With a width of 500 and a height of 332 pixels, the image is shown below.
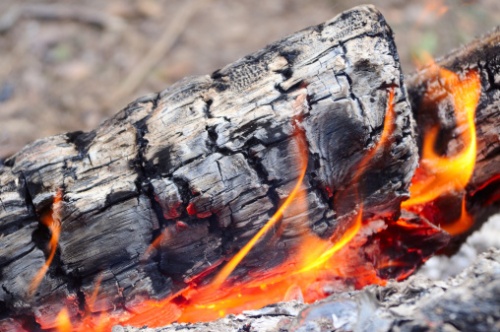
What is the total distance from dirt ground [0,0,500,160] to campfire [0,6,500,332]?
1899 mm

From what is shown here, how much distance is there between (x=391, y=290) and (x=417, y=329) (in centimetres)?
20

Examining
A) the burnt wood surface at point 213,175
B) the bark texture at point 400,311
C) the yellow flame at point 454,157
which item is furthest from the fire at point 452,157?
the bark texture at point 400,311

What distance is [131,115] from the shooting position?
1.88 m

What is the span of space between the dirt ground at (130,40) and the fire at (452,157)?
1.84m

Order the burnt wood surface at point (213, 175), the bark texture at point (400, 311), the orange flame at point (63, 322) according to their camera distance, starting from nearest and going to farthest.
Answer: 1. the bark texture at point (400, 311)
2. the burnt wood surface at point (213, 175)
3. the orange flame at point (63, 322)

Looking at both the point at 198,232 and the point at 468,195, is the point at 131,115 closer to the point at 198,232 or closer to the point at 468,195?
the point at 198,232

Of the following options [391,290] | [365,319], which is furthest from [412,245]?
[365,319]

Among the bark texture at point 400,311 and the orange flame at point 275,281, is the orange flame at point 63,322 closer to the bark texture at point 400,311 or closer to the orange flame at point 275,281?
the orange flame at point 275,281

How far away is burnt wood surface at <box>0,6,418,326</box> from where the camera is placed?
169cm

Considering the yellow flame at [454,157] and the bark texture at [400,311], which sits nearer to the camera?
the bark texture at [400,311]

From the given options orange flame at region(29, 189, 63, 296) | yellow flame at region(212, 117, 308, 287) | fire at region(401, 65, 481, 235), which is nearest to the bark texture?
yellow flame at region(212, 117, 308, 287)

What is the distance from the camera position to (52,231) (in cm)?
176

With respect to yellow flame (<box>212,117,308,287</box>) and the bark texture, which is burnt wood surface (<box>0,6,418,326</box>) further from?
the bark texture

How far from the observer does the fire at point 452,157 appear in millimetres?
1902
